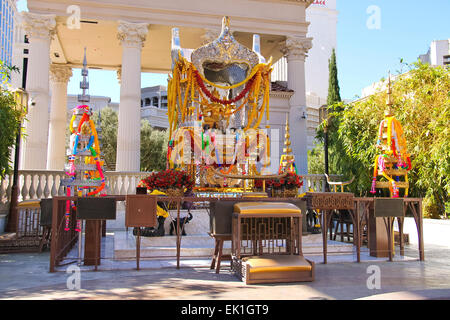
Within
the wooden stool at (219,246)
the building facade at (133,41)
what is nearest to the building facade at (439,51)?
the building facade at (133,41)

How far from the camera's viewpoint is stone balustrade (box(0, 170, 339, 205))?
14.3 m

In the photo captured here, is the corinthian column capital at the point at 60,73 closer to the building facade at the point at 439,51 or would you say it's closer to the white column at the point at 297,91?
the white column at the point at 297,91

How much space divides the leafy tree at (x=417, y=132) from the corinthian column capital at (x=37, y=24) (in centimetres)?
1469

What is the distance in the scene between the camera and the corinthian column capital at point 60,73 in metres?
26.0

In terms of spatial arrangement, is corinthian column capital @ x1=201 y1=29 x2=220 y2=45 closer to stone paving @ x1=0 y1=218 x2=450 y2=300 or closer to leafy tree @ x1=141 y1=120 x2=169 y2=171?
stone paving @ x1=0 y1=218 x2=450 y2=300

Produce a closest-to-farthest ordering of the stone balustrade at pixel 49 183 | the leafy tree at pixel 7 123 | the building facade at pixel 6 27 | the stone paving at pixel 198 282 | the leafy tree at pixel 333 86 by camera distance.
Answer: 1. the stone paving at pixel 198 282
2. the leafy tree at pixel 7 123
3. the stone balustrade at pixel 49 183
4. the leafy tree at pixel 333 86
5. the building facade at pixel 6 27

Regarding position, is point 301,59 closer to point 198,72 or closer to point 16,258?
Result: point 198,72

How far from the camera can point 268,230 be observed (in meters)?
6.57

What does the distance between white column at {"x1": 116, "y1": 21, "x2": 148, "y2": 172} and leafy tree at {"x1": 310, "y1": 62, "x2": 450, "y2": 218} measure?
9.80 meters

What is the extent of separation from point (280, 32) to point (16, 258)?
17.8 m

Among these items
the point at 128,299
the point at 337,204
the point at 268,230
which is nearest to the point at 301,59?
the point at 337,204

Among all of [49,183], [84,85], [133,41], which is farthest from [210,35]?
[84,85]

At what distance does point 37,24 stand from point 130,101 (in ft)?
18.6

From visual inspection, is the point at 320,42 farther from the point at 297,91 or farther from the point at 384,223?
the point at 384,223
